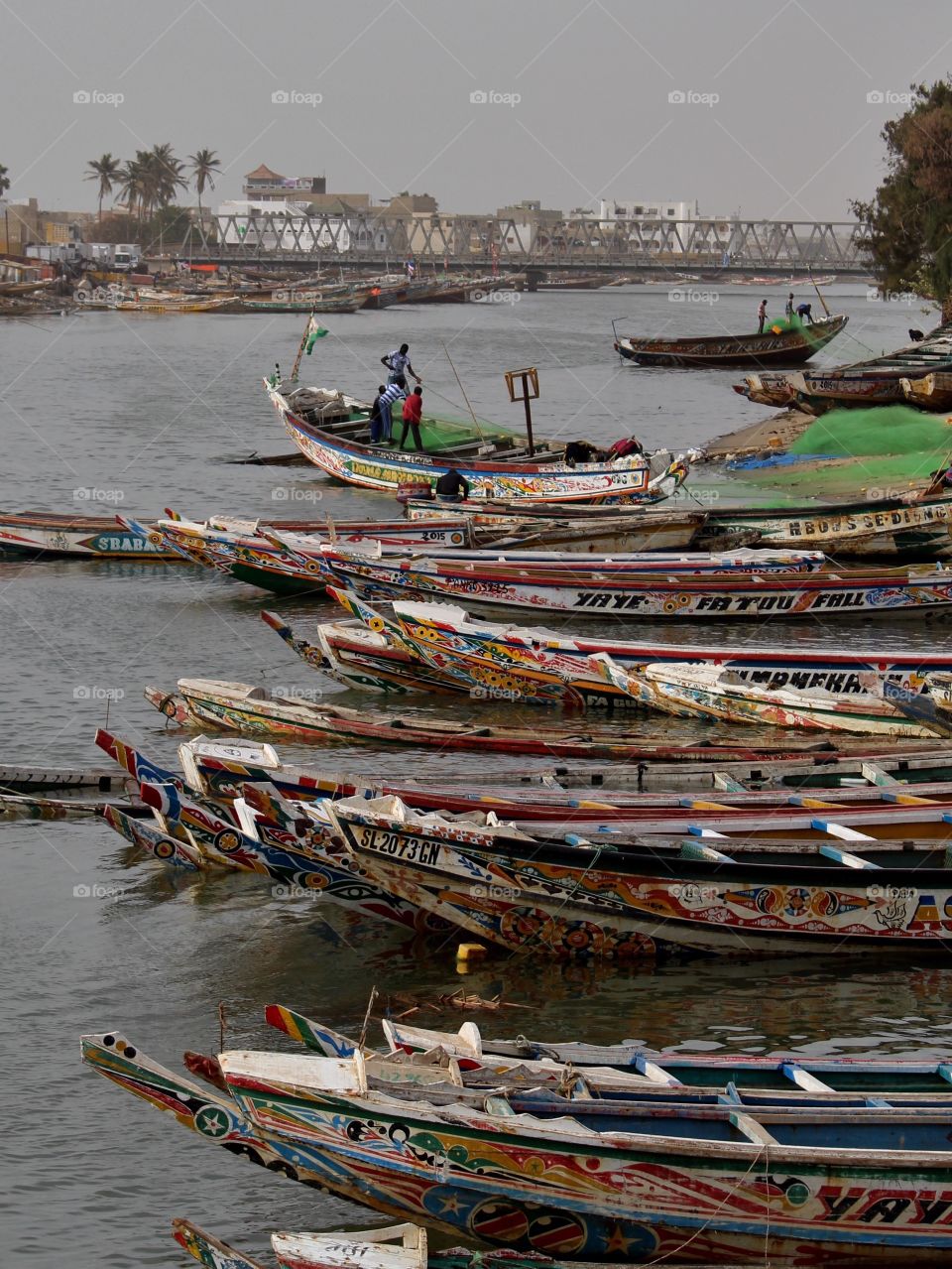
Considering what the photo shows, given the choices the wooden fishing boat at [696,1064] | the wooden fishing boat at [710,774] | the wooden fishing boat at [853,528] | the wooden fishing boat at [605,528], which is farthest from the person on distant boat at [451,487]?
the wooden fishing boat at [696,1064]

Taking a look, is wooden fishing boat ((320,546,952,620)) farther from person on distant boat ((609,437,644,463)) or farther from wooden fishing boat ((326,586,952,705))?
person on distant boat ((609,437,644,463))

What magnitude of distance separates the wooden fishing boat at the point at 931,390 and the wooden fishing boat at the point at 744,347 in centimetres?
2326

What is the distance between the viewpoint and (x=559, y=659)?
1675 centimetres

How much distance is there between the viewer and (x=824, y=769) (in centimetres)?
1252

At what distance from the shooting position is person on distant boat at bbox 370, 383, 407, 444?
3004cm

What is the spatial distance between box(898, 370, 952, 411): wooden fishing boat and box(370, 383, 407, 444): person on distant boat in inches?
428

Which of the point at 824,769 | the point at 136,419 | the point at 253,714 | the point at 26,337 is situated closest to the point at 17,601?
the point at 253,714

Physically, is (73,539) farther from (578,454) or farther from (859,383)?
(859,383)

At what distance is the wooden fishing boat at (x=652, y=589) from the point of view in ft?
65.0

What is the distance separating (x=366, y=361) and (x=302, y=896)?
6354 cm

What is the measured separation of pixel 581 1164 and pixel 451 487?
59.7 feet

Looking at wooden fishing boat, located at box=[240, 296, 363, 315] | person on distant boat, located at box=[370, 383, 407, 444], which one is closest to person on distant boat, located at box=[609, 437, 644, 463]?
person on distant boat, located at box=[370, 383, 407, 444]

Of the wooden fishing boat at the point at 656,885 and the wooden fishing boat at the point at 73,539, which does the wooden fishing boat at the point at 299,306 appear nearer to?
the wooden fishing boat at the point at 73,539

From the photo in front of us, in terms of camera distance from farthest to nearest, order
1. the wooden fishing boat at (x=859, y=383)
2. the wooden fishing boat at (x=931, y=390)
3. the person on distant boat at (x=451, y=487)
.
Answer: the wooden fishing boat at (x=859, y=383)
the wooden fishing boat at (x=931, y=390)
the person on distant boat at (x=451, y=487)
